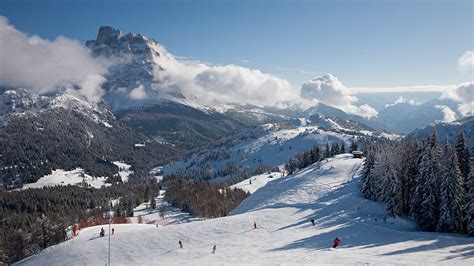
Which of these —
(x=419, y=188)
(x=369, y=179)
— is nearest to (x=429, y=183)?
(x=419, y=188)

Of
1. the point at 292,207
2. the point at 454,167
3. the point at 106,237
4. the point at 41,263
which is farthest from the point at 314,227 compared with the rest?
the point at 41,263

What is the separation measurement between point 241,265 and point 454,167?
129ft

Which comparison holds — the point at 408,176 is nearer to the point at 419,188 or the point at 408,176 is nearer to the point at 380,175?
the point at 380,175

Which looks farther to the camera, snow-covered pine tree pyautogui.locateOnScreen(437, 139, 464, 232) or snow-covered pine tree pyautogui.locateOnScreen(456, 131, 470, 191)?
snow-covered pine tree pyautogui.locateOnScreen(456, 131, 470, 191)

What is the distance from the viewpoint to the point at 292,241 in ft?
198

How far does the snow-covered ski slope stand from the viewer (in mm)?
47281

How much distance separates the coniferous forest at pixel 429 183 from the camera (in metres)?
61.1

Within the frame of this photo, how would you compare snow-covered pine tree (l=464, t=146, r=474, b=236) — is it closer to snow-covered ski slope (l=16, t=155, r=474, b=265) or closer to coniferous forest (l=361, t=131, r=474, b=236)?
coniferous forest (l=361, t=131, r=474, b=236)

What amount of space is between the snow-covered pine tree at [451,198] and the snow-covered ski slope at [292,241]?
5.11 meters

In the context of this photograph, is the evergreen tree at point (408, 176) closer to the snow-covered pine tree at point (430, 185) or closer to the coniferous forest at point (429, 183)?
the coniferous forest at point (429, 183)

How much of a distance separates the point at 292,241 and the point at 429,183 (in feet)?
85.5

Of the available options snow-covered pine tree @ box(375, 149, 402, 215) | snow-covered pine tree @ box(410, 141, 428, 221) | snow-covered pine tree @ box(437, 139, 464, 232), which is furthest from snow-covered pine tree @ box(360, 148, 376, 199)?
snow-covered pine tree @ box(437, 139, 464, 232)

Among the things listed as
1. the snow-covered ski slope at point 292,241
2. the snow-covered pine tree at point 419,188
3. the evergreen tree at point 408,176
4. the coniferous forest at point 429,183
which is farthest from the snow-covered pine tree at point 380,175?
the snow-covered pine tree at point 419,188

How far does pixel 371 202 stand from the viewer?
83.0 metres
